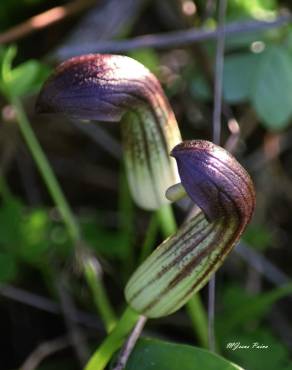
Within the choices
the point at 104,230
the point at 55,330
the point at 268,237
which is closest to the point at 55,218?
the point at 104,230

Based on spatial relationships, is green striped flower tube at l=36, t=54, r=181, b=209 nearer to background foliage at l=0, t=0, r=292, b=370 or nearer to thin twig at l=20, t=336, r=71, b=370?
background foliage at l=0, t=0, r=292, b=370

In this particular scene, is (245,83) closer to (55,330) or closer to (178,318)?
(178,318)

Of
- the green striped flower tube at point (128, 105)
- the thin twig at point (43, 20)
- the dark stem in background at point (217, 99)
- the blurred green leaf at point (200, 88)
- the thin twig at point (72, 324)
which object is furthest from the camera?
the blurred green leaf at point (200, 88)

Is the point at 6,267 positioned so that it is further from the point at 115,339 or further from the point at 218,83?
the point at 218,83

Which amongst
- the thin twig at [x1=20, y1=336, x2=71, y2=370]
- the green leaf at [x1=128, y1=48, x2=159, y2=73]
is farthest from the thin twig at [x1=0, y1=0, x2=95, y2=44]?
the thin twig at [x1=20, y1=336, x2=71, y2=370]

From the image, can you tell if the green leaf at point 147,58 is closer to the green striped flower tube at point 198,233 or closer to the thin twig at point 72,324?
the thin twig at point 72,324

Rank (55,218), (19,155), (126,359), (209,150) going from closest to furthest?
(209,150)
(126,359)
(55,218)
(19,155)

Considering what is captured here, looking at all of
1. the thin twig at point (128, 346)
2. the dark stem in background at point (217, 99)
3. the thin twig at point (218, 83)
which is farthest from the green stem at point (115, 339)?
the thin twig at point (218, 83)
